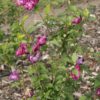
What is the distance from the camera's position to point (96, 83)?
3174 mm

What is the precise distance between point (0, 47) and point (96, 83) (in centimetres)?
92

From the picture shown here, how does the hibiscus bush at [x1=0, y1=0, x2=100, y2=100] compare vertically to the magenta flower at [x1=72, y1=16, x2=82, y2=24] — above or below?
below

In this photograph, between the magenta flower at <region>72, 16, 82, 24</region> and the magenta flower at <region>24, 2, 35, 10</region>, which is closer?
the magenta flower at <region>24, 2, 35, 10</region>

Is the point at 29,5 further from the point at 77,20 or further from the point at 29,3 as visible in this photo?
the point at 77,20

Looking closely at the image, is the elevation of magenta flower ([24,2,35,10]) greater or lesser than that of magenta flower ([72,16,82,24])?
greater

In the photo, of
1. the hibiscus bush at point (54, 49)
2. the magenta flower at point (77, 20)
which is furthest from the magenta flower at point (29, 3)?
the magenta flower at point (77, 20)

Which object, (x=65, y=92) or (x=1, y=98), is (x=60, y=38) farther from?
(x=1, y=98)

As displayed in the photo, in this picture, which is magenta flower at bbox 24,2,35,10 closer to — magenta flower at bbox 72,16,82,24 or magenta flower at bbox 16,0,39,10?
Answer: magenta flower at bbox 16,0,39,10

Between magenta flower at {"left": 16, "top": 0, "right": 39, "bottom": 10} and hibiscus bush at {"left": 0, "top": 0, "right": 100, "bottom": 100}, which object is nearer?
magenta flower at {"left": 16, "top": 0, "right": 39, "bottom": 10}

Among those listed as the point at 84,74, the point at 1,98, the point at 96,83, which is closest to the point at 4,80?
the point at 1,98

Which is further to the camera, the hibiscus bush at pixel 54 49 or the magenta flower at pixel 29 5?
the hibiscus bush at pixel 54 49

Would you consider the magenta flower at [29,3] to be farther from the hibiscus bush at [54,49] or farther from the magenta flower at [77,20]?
the magenta flower at [77,20]

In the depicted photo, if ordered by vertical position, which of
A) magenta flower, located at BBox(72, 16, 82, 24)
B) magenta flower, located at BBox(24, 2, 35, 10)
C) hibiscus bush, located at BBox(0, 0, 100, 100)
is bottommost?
hibiscus bush, located at BBox(0, 0, 100, 100)

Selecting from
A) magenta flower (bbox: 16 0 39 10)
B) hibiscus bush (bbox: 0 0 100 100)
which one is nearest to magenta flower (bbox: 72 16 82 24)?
hibiscus bush (bbox: 0 0 100 100)
